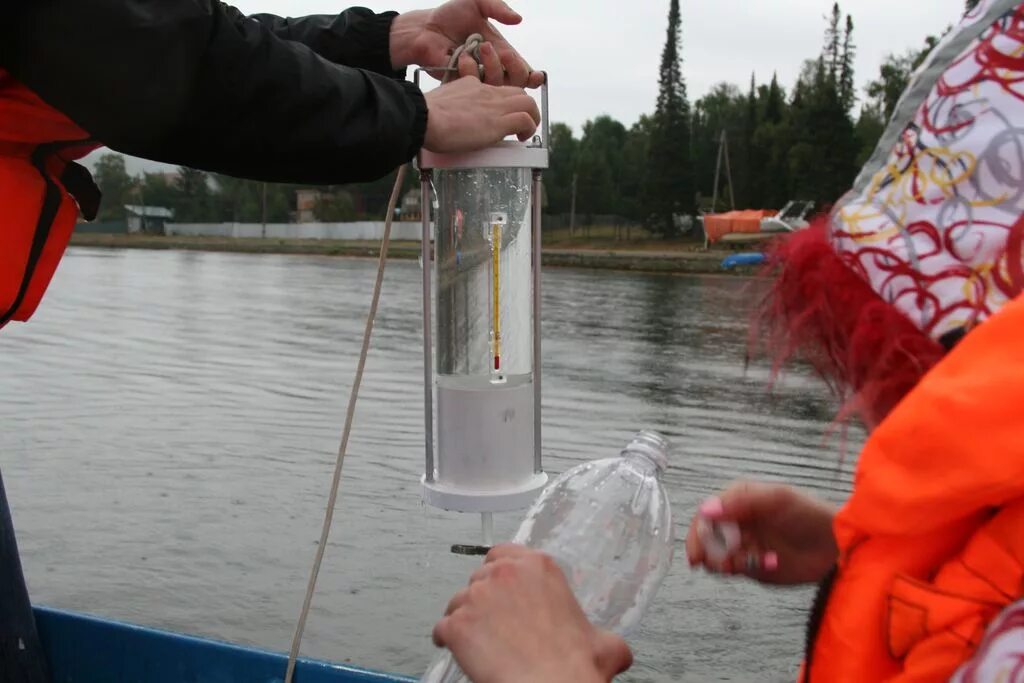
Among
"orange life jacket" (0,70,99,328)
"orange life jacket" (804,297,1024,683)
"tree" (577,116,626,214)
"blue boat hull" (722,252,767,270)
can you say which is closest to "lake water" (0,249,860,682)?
"blue boat hull" (722,252,767,270)

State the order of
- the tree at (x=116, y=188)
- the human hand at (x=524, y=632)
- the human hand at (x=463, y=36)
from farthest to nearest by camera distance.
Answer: the tree at (x=116, y=188) < the human hand at (x=463, y=36) < the human hand at (x=524, y=632)

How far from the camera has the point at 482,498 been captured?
8.30 feet

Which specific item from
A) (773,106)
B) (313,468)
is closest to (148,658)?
(313,468)

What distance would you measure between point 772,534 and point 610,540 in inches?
18.5

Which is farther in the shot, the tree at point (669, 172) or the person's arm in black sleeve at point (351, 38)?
the tree at point (669, 172)

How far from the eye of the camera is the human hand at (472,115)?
2176 mm

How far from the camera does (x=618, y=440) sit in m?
9.44

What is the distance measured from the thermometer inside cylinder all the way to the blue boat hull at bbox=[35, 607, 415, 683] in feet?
3.28

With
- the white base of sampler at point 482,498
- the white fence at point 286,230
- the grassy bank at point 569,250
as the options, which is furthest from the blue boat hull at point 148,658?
the white fence at point 286,230

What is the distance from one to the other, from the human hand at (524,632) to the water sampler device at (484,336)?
3.53 feet

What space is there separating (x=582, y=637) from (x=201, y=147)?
3.57 ft

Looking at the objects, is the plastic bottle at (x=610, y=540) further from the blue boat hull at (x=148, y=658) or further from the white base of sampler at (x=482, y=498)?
the blue boat hull at (x=148, y=658)

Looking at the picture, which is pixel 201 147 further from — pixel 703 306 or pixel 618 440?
pixel 703 306

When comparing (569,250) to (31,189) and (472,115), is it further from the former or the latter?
(31,189)
